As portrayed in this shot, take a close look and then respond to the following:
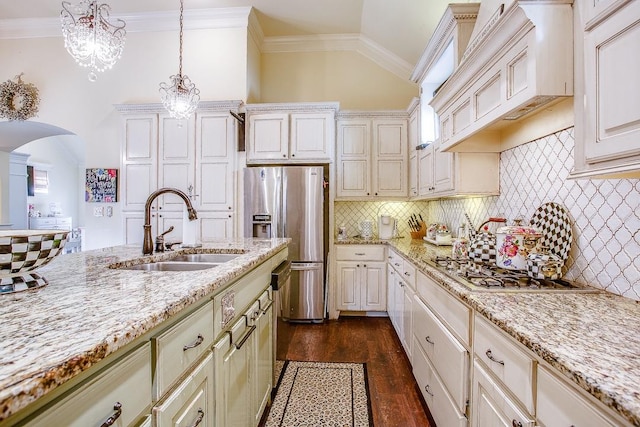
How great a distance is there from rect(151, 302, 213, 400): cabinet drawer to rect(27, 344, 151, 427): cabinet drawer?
40 mm

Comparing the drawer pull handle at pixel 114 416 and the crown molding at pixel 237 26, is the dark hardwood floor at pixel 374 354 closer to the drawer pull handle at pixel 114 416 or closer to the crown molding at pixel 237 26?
the drawer pull handle at pixel 114 416

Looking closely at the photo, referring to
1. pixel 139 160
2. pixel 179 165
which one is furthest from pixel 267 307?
pixel 139 160

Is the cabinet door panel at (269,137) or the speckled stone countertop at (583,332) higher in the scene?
the cabinet door panel at (269,137)

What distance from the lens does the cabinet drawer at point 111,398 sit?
0.50 metres

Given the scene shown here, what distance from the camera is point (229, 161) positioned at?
3539 millimetres

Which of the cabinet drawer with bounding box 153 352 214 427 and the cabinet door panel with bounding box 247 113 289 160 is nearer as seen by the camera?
the cabinet drawer with bounding box 153 352 214 427

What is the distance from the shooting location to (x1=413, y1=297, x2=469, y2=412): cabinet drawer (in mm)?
1345

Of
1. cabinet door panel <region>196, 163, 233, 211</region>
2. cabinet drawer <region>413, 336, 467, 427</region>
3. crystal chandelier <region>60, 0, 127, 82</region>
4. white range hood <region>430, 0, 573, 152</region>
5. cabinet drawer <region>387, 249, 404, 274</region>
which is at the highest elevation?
crystal chandelier <region>60, 0, 127, 82</region>

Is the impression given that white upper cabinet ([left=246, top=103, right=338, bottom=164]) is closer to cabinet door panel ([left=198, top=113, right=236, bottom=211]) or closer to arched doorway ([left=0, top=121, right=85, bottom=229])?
cabinet door panel ([left=198, top=113, right=236, bottom=211])

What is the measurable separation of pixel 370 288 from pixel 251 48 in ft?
10.8

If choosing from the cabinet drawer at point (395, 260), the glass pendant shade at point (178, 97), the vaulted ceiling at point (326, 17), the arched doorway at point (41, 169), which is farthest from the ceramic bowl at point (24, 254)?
the arched doorway at point (41, 169)

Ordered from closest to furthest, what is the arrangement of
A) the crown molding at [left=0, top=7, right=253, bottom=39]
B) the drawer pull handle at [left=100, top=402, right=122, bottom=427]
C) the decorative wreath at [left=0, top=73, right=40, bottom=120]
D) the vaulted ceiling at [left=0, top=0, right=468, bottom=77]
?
the drawer pull handle at [left=100, top=402, right=122, bottom=427], the vaulted ceiling at [left=0, top=0, right=468, bottom=77], the crown molding at [left=0, top=7, right=253, bottom=39], the decorative wreath at [left=0, top=73, right=40, bottom=120]

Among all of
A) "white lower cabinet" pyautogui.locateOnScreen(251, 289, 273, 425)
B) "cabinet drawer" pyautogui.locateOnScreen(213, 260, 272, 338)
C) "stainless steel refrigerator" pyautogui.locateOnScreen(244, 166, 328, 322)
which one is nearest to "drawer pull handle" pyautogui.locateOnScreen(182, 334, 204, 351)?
"cabinet drawer" pyautogui.locateOnScreen(213, 260, 272, 338)

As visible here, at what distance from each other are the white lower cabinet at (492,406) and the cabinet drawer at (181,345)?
3.27 ft
